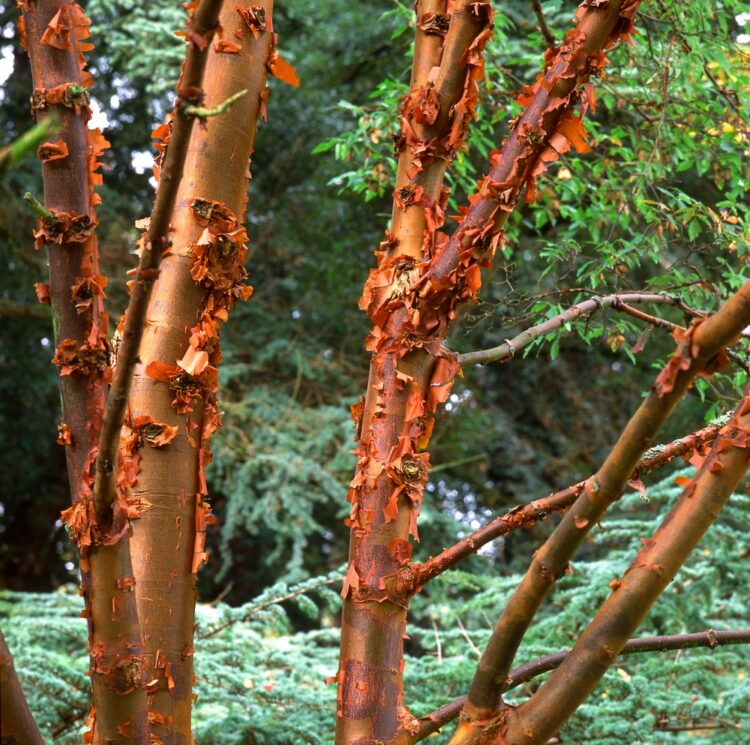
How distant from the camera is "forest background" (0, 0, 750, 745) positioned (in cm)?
222

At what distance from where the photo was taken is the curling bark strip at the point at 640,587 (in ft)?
2.77

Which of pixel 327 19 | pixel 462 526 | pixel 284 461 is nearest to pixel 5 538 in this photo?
pixel 284 461

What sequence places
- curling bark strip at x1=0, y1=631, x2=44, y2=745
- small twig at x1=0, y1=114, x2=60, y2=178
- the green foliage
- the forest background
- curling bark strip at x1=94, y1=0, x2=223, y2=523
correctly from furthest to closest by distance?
the forest background → the green foliage → curling bark strip at x1=0, y1=631, x2=44, y2=745 → curling bark strip at x1=94, y1=0, x2=223, y2=523 → small twig at x1=0, y1=114, x2=60, y2=178

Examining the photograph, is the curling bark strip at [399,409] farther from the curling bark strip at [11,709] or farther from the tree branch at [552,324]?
the curling bark strip at [11,709]

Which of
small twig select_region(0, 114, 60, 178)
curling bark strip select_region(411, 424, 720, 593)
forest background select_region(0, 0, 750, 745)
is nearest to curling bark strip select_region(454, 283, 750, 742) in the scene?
curling bark strip select_region(411, 424, 720, 593)

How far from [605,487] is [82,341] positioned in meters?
0.56

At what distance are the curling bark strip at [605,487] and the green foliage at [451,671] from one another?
876 mm

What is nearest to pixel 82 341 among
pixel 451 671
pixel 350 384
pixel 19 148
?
pixel 19 148

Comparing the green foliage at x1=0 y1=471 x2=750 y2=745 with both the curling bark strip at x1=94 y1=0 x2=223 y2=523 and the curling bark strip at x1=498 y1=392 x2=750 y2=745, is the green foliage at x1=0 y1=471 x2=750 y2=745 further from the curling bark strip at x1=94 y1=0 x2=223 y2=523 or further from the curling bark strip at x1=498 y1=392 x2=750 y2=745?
the curling bark strip at x1=94 y1=0 x2=223 y2=523

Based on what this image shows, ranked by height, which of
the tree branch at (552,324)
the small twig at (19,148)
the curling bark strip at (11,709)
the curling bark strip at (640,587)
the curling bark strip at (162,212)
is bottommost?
the curling bark strip at (11,709)

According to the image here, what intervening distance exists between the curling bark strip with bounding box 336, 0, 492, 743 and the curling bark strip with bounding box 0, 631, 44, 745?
0.37m

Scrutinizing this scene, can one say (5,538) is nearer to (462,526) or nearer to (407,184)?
(462,526)

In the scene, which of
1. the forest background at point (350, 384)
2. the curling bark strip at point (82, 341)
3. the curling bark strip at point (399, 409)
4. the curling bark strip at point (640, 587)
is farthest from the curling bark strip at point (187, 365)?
the forest background at point (350, 384)

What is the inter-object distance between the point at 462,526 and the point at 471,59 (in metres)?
3.64
